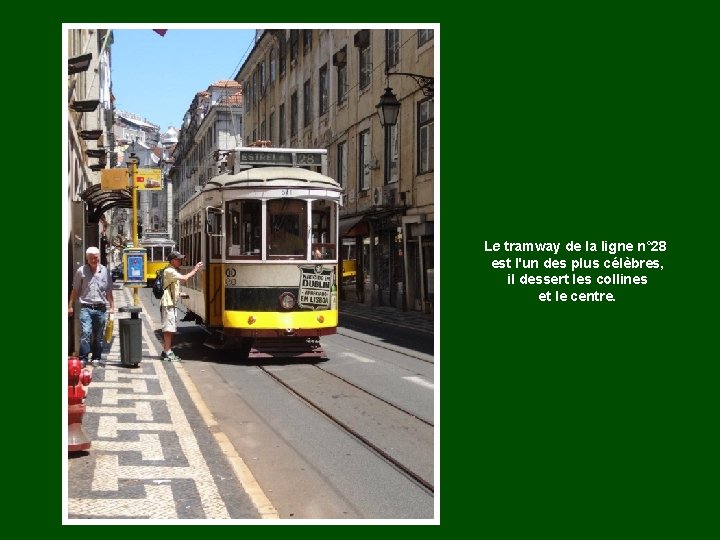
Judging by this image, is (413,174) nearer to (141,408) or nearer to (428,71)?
(428,71)

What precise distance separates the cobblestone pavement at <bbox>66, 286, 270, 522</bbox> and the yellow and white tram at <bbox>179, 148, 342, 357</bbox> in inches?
110

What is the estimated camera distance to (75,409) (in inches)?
280

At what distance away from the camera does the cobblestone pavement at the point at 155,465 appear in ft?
19.3

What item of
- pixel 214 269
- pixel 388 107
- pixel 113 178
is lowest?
pixel 214 269

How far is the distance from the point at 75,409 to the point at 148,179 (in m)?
12.4

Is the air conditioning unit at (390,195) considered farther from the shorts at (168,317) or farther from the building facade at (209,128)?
the building facade at (209,128)

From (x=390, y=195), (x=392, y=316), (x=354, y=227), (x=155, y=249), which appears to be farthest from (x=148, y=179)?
(x=155, y=249)

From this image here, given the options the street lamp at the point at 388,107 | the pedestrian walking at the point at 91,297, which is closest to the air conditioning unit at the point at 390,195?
the street lamp at the point at 388,107

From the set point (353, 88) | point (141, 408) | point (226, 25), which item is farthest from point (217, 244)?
point (353, 88)

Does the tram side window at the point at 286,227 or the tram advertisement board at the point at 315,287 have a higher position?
the tram side window at the point at 286,227

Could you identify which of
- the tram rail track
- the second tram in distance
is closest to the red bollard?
the tram rail track

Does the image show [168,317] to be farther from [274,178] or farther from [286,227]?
[274,178]

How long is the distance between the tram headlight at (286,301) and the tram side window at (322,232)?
0.70 metres
